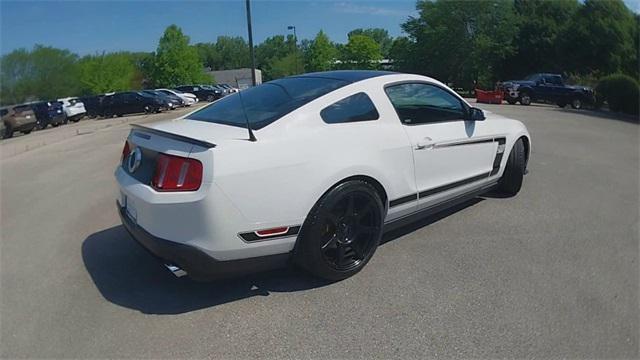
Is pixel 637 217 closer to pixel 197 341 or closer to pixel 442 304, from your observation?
pixel 442 304

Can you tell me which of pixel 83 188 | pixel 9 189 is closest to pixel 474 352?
pixel 83 188

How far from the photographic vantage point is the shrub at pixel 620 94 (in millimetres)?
17797

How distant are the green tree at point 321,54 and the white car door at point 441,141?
63.8 m

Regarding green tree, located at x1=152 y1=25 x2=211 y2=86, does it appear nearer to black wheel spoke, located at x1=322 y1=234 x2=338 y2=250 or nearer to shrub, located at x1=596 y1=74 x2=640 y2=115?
shrub, located at x1=596 y1=74 x2=640 y2=115

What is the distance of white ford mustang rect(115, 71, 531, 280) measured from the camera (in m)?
2.77

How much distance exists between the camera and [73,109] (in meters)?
27.5

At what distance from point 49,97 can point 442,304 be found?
6207 cm

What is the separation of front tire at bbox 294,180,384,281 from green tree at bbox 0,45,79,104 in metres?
57.6

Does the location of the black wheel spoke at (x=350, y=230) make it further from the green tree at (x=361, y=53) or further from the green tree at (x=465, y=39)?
the green tree at (x=361, y=53)

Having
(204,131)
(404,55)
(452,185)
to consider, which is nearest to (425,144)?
(452,185)

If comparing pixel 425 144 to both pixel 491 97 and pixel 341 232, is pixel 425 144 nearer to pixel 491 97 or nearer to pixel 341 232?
pixel 341 232

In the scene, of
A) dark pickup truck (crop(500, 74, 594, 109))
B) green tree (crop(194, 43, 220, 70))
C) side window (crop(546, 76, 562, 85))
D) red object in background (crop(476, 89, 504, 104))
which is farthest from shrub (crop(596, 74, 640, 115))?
green tree (crop(194, 43, 220, 70))

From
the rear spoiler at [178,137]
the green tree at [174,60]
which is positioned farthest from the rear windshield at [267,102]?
the green tree at [174,60]

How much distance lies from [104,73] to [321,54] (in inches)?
1227
